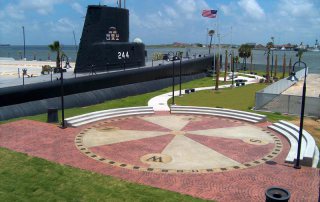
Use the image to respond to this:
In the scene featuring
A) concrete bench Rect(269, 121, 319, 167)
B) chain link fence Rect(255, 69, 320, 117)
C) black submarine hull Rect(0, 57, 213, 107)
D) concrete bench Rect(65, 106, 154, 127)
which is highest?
black submarine hull Rect(0, 57, 213, 107)

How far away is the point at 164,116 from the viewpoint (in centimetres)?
2853

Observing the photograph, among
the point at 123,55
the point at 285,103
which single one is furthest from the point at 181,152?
the point at 123,55

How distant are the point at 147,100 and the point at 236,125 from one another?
12908mm

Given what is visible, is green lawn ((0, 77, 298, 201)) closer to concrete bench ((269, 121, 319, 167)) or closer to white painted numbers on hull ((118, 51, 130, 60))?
concrete bench ((269, 121, 319, 167))

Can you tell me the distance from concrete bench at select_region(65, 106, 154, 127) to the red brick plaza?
2.27ft

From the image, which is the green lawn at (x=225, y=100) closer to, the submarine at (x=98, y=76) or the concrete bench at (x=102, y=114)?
the submarine at (x=98, y=76)

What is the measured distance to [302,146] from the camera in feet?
64.2

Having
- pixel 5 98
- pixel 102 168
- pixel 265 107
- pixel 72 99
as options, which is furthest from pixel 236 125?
pixel 5 98

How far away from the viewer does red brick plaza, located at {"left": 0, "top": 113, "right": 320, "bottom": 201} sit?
572 inches

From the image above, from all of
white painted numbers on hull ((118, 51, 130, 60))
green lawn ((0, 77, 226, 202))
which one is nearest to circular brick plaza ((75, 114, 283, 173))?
green lawn ((0, 77, 226, 202))

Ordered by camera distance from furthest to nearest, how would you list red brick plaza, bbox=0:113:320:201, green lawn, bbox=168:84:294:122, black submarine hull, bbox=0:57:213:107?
green lawn, bbox=168:84:294:122, black submarine hull, bbox=0:57:213:107, red brick plaza, bbox=0:113:320:201

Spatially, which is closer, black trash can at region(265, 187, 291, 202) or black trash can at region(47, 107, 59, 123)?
black trash can at region(265, 187, 291, 202)

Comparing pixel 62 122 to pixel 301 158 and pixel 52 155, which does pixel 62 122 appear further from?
pixel 301 158

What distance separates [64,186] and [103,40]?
22.7 m
